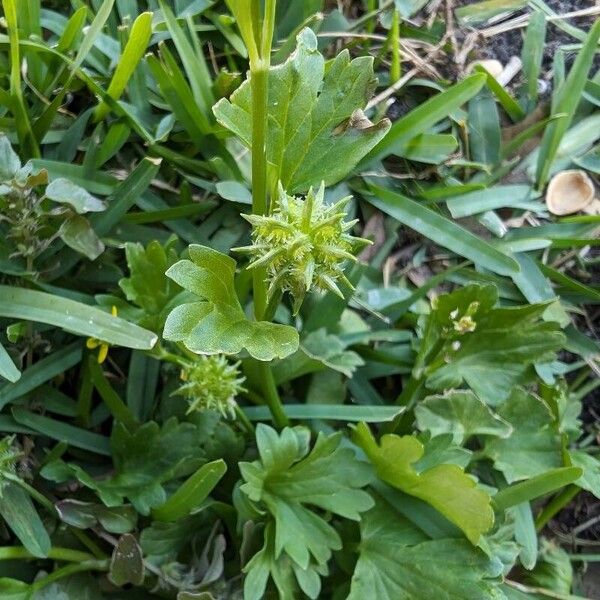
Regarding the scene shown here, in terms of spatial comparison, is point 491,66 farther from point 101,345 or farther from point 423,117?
point 101,345

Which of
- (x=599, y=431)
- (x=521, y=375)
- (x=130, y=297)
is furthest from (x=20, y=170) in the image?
(x=599, y=431)

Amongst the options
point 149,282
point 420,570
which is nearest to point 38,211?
point 149,282

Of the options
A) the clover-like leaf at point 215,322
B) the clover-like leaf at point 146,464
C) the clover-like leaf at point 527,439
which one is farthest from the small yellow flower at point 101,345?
the clover-like leaf at point 527,439

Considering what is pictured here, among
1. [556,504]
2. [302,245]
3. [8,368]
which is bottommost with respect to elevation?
[556,504]

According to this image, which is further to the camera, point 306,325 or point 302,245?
point 306,325

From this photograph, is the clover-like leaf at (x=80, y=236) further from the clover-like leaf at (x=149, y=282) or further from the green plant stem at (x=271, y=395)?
the green plant stem at (x=271, y=395)

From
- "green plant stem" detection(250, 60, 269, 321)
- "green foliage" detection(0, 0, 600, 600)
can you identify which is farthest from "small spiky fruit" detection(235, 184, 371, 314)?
"green foliage" detection(0, 0, 600, 600)
